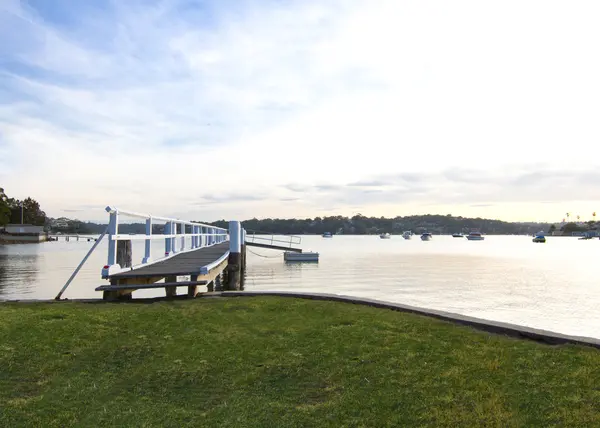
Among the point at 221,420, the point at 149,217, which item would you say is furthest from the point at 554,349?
the point at 149,217

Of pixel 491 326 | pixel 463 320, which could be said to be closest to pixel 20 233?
pixel 463 320

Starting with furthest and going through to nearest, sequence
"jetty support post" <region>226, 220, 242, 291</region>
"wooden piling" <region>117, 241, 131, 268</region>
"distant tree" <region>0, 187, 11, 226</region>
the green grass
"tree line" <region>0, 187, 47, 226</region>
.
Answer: "tree line" <region>0, 187, 47, 226</region>, "distant tree" <region>0, 187, 11, 226</region>, "jetty support post" <region>226, 220, 242, 291</region>, "wooden piling" <region>117, 241, 131, 268</region>, the green grass

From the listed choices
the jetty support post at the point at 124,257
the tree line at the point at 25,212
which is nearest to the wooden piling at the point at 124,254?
the jetty support post at the point at 124,257

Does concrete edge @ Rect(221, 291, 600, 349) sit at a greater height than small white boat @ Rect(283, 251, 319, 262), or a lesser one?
greater

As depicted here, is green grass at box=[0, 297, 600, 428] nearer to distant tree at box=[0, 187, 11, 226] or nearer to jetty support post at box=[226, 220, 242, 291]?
jetty support post at box=[226, 220, 242, 291]

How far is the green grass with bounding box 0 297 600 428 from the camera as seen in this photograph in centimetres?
449

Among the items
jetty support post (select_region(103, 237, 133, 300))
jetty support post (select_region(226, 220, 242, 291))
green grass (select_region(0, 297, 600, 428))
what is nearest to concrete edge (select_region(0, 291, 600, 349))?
green grass (select_region(0, 297, 600, 428))

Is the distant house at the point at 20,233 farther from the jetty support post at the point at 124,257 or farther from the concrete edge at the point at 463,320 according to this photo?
the concrete edge at the point at 463,320

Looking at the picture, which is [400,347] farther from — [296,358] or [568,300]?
[568,300]

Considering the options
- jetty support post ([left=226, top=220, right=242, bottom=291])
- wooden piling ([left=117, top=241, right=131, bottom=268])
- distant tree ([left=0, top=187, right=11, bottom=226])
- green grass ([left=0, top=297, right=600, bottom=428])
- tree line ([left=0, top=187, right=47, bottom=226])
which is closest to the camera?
green grass ([left=0, top=297, right=600, bottom=428])

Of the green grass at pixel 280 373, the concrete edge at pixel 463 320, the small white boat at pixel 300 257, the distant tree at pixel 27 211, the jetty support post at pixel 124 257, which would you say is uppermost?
the distant tree at pixel 27 211

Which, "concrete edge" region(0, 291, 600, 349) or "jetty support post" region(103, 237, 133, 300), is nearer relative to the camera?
"concrete edge" region(0, 291, 600, 349)

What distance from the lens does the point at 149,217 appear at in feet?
41.6

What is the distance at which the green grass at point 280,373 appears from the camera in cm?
449
